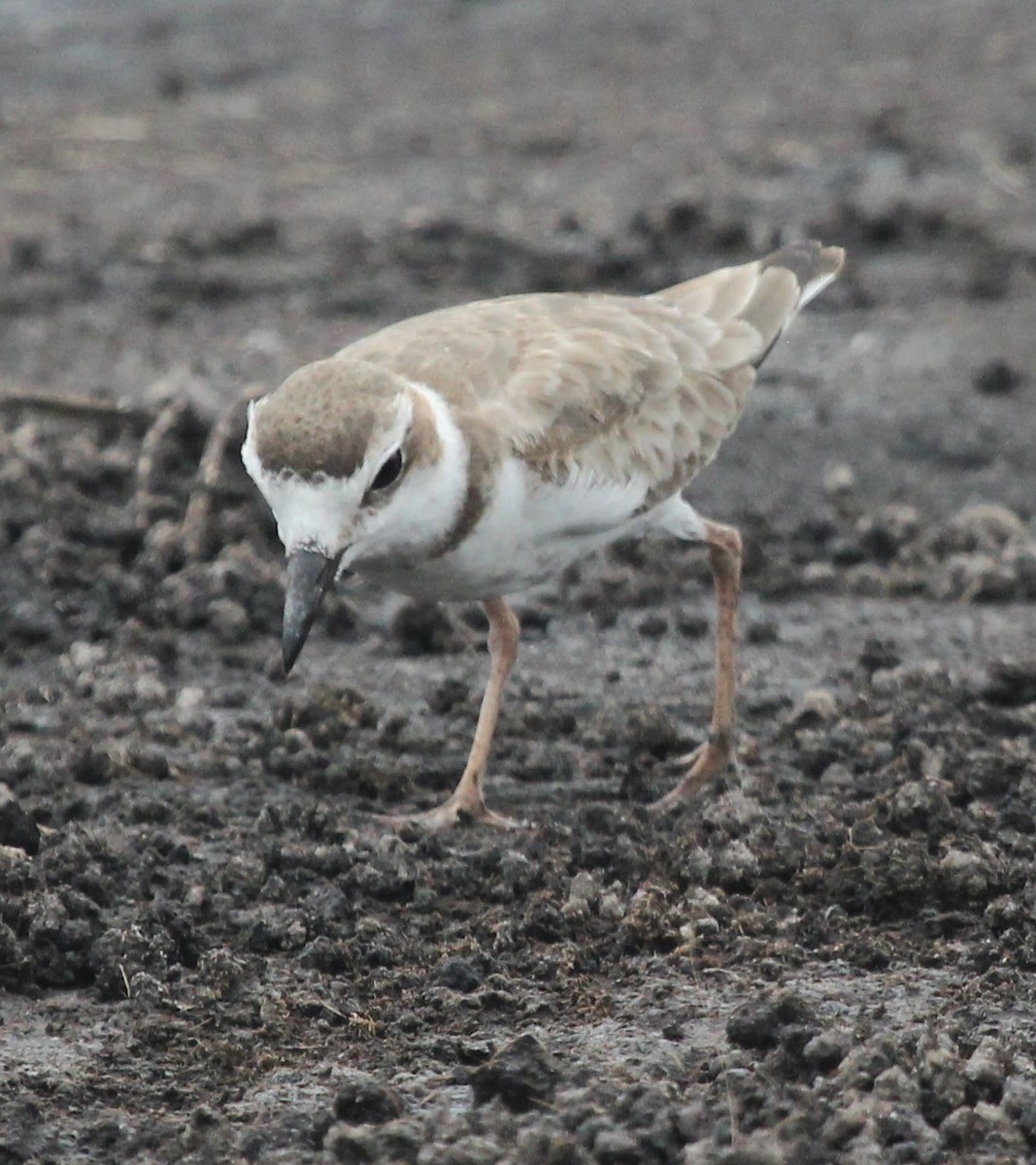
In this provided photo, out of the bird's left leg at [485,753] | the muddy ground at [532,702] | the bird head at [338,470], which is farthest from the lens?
the bird's left leg at [485,753]

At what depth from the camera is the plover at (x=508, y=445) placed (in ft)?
17.7

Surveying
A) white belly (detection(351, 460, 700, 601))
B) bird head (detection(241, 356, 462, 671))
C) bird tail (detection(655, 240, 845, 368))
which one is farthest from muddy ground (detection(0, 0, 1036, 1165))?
bird tail (detection(655, 240, 845, 368))

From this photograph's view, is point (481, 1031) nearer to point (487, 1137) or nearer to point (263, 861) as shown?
point (487, 1137)

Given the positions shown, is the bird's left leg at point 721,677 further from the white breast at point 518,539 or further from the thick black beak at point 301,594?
the thick black beak at point 301,594

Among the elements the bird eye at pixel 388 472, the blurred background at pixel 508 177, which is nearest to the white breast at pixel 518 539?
the bird eye at pixel 388 472

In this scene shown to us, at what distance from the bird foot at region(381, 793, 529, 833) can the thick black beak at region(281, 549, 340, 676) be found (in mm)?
1009

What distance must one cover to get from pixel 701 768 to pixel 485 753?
659 mm

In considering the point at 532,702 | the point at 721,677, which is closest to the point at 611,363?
the point at 721,677

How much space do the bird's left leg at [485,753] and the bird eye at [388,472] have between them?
1161 millimetres

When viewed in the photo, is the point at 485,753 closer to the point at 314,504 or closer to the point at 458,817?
the point at 458,817

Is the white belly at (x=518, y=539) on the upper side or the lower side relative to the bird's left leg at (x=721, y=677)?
upper

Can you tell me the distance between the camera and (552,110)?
47.4 feet

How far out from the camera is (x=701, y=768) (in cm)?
658

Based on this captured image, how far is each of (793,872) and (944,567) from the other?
268 centimetres
